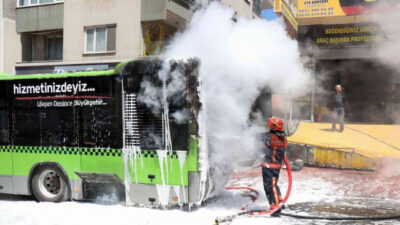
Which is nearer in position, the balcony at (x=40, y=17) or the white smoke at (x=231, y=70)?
the white smoke at (x=231, y=70)

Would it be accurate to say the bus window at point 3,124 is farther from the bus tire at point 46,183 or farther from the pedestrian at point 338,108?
the pedestrian at point 338,108

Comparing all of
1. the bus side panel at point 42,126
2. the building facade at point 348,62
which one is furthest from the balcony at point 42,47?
the bus side panel at point 42,126

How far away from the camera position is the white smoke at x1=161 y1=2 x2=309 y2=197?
748 cm

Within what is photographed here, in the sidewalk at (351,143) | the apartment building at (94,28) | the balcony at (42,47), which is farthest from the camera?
the balcony at (42,47)

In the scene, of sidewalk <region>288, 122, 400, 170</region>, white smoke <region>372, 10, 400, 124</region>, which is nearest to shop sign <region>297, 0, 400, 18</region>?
white smoke <region>372, 10, 400, 124</region>

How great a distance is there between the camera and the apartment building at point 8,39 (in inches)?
803

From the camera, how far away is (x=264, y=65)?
307 inches

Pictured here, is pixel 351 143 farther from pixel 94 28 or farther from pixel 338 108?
pixel 94 28

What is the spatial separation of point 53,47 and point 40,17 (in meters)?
1.90

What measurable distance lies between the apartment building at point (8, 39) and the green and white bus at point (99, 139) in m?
12.9

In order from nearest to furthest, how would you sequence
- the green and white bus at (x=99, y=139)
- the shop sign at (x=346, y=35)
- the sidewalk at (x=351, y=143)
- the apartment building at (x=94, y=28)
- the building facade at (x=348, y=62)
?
the green and white bus at (x=99, y=139) → the sidewalk at (x=351, y=143) → the building facade at (x=348, y=62) → the shop sign at (x=346, y=35) → the apartment building at (x=94, y=28)

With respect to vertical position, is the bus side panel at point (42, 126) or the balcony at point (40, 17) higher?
the balcony at point (40, 17)

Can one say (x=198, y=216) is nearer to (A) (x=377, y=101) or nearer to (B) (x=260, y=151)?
(B) (x=260, y=151)

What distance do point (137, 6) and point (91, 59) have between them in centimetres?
334
